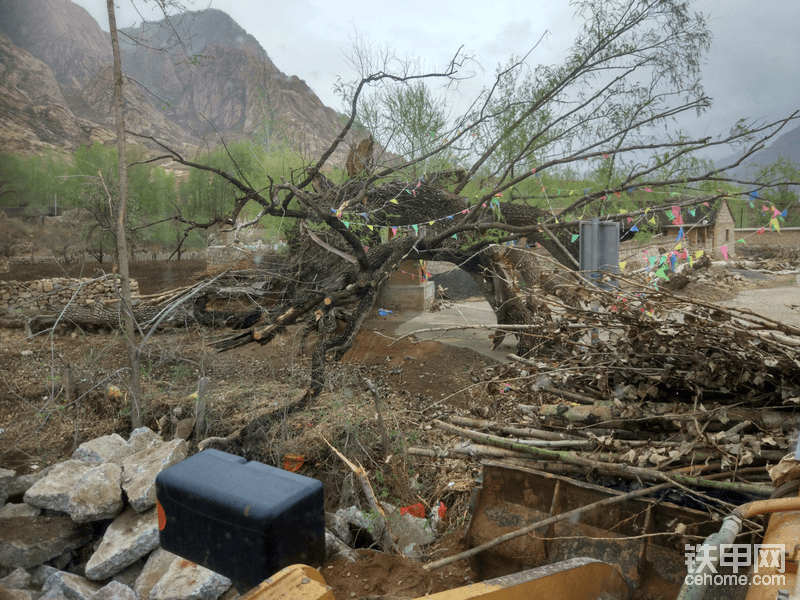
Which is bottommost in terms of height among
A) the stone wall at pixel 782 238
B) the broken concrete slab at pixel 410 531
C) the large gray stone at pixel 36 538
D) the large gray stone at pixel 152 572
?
the large gray stone at pixel 36 538

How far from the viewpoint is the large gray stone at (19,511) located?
452 cm

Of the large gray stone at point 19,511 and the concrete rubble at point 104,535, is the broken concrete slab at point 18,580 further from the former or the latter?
the large gray stone at point 19,511

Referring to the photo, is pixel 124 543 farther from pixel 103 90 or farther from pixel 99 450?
pixel 103 90

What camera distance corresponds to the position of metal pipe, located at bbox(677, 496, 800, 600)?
3.85 feet

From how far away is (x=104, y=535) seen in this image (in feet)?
13.5

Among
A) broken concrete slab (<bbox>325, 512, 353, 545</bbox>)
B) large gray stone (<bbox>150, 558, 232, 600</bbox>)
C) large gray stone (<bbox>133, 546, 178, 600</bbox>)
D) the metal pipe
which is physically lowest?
large gray stone (<bbox>133, 546, 178, 600</bbox>)

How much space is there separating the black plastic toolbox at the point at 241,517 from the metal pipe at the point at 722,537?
1248mm

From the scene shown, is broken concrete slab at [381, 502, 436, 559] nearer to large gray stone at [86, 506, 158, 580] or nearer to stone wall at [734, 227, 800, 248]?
large gray stone at [86, 506, 158, 580]

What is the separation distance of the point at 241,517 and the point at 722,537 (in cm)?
154

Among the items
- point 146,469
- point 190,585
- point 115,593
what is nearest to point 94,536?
point 146,469

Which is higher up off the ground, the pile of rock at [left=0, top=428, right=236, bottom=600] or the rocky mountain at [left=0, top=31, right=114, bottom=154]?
the rocky mountain at [left=0, top=31, right=114, bottom=154]

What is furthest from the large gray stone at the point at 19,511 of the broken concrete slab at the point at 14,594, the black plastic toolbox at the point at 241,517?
the black plastic toolbox at the point at 241,517

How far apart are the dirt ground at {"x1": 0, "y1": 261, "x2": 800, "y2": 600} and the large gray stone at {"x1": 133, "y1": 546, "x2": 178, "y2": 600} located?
63.5 inches

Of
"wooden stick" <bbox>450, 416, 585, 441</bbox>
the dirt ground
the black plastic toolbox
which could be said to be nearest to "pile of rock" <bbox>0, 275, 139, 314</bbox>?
the dirt ground
